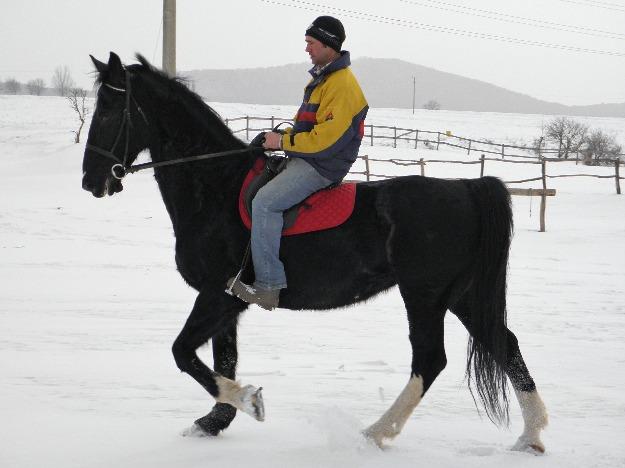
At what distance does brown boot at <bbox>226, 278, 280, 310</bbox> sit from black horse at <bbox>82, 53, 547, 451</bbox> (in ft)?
0.28

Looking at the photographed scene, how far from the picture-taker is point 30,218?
17.2 meters

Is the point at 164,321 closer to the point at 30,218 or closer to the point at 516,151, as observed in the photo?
the point at 30,218

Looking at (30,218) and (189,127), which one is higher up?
(189,127)

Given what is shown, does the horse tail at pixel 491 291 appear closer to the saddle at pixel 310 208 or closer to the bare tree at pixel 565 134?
the saddle at pixel 310 208

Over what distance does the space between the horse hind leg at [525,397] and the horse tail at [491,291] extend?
61mm

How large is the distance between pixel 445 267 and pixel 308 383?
182cm

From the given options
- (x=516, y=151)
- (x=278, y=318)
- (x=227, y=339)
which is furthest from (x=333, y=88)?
(x=516, y=151)

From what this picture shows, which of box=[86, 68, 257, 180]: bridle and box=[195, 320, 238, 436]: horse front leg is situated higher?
box=[86, 68, 257, 180]: bridle

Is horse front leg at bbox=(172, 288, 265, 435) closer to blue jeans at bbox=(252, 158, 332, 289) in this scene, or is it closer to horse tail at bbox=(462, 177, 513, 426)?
blue jeans at bbox=(252, 158, 332, 289)

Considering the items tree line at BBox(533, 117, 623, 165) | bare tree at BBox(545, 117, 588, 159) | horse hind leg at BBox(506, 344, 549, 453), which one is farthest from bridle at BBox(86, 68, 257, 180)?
bare tree at BBox(545, 117, 588, 159)

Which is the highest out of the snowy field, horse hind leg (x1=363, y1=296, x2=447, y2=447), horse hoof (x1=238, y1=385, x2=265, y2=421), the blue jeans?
the blue jeans

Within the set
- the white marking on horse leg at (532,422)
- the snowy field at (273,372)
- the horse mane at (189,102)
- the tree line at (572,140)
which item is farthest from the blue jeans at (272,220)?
the tree line at (572,140)

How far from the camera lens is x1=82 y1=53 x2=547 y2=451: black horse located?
174 inches

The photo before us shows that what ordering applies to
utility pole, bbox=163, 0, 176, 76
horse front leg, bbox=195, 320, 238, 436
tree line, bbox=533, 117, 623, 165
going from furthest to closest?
1. tree line, bbox=533, 117, 623, 165
2. utility pole, bbox=163, 0, 176, 76
3. horse front leg, bbox=195, 320, 238, 436
